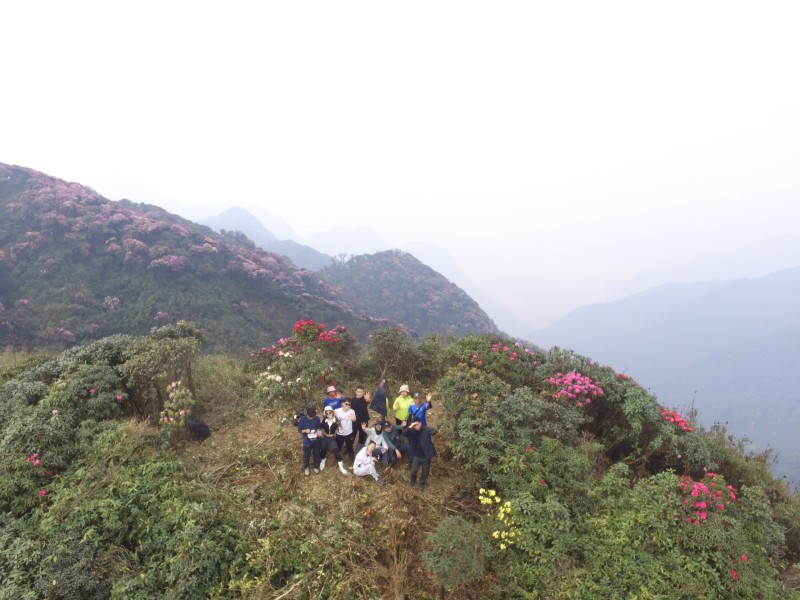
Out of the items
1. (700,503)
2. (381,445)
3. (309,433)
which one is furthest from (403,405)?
(700,503)

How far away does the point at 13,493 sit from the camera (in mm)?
5852

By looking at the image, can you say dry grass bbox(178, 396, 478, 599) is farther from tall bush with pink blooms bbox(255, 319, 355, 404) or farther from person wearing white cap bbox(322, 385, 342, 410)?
person wearing white cap bbox(322, 385, 342, 410)

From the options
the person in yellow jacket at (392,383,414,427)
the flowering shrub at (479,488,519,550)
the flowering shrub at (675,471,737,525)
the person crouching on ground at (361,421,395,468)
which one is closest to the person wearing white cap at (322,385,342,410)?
the person crouching on ground at (361,421,395,468)

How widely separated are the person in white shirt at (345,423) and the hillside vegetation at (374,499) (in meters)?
0.61

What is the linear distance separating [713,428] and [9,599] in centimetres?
1390

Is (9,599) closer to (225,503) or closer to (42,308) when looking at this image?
(225,503)

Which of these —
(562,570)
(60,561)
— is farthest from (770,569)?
(60,561)

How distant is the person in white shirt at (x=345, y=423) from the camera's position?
279 inches

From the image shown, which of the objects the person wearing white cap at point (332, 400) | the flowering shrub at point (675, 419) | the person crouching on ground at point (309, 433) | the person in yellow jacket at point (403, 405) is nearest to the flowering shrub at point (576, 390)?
the flowering shrub at point (675, 419)

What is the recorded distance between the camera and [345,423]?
23.3ft

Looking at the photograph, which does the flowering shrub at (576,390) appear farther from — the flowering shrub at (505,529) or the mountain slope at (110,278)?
the mountain slope at (110,278)

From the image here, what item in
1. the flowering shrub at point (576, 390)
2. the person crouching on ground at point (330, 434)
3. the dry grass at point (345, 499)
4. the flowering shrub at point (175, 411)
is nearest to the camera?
the dry grass at point (345, 499)

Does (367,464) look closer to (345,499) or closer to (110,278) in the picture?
(345,499)

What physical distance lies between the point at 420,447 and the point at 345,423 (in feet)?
5.16
